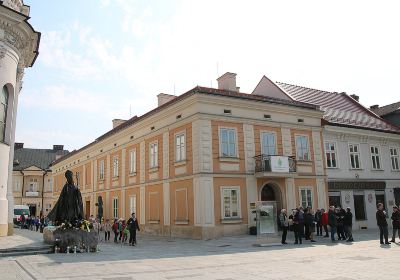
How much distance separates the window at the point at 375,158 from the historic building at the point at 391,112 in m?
5.87

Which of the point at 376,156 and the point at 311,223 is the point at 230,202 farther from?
the point at 376,156

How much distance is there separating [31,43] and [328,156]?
67.7 feet

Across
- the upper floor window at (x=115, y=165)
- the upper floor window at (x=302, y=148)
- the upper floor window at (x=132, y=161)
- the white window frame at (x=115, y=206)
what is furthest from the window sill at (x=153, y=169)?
the upper floor window at (x=302, y=148)

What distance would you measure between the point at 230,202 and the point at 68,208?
9.97 metres

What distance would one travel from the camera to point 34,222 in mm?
33969

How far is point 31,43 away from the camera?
20.8 metres

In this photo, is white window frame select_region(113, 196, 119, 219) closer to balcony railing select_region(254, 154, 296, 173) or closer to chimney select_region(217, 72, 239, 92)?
chimney select_region(217, 72, 239, 92)

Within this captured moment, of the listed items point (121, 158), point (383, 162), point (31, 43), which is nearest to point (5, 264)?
point (31, 43)

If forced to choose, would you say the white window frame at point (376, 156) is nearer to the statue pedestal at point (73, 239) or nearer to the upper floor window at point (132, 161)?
the upper floor window at point (132, 161)

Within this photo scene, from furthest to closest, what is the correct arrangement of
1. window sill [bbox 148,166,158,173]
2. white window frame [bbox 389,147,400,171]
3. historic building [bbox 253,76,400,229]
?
white window frame [bbox 389,147,400,171] < historic building [bbox 253,76,400,229] < window sill [bbox 148,166,158,173]

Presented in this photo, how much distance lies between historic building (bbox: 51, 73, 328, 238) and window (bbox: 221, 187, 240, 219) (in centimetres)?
6

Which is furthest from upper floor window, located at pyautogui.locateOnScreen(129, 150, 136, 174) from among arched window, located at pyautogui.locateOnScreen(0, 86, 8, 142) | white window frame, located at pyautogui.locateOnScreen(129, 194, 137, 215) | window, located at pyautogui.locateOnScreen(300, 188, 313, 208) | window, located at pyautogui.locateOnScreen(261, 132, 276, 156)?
window, located at pyautogui.locateOnScreen(300, 188, 313, 208)

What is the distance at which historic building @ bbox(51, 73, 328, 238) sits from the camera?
869 inches

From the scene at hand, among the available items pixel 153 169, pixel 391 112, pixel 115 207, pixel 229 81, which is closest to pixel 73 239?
pixel 153 169
